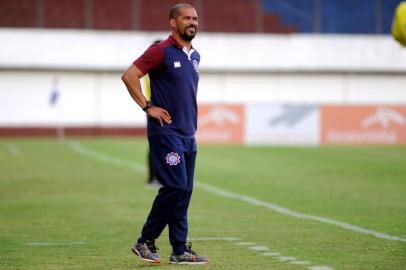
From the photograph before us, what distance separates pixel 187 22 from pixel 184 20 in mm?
32

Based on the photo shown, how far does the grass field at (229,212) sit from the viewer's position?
29.4 ft

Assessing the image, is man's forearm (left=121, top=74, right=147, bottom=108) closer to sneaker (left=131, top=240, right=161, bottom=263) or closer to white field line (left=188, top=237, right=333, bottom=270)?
sneaker (left=131, top=240, right=161, bottom=263)

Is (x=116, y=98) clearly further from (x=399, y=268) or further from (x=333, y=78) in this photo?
(x=399, y=268)

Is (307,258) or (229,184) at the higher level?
(307,258)

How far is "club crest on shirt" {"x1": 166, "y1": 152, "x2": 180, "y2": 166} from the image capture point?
27.9 ft

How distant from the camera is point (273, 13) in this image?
168 ft

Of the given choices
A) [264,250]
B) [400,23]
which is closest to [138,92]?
[264,250]

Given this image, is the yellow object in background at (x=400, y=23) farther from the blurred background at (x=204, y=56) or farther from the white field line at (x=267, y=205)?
the blurred background at (x=204, y=56)

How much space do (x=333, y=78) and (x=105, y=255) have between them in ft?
142

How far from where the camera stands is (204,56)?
49844 millimetres

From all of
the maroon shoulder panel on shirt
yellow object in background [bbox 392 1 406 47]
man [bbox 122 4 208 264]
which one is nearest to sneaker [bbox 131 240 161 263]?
man [bbox 122 4 208 264]

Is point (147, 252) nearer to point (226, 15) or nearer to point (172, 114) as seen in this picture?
point (172, 114)

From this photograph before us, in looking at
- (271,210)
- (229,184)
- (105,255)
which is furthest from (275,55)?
(105,255)

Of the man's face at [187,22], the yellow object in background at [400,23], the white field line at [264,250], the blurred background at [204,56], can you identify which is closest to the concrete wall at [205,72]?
the blurred background at [204,56]
